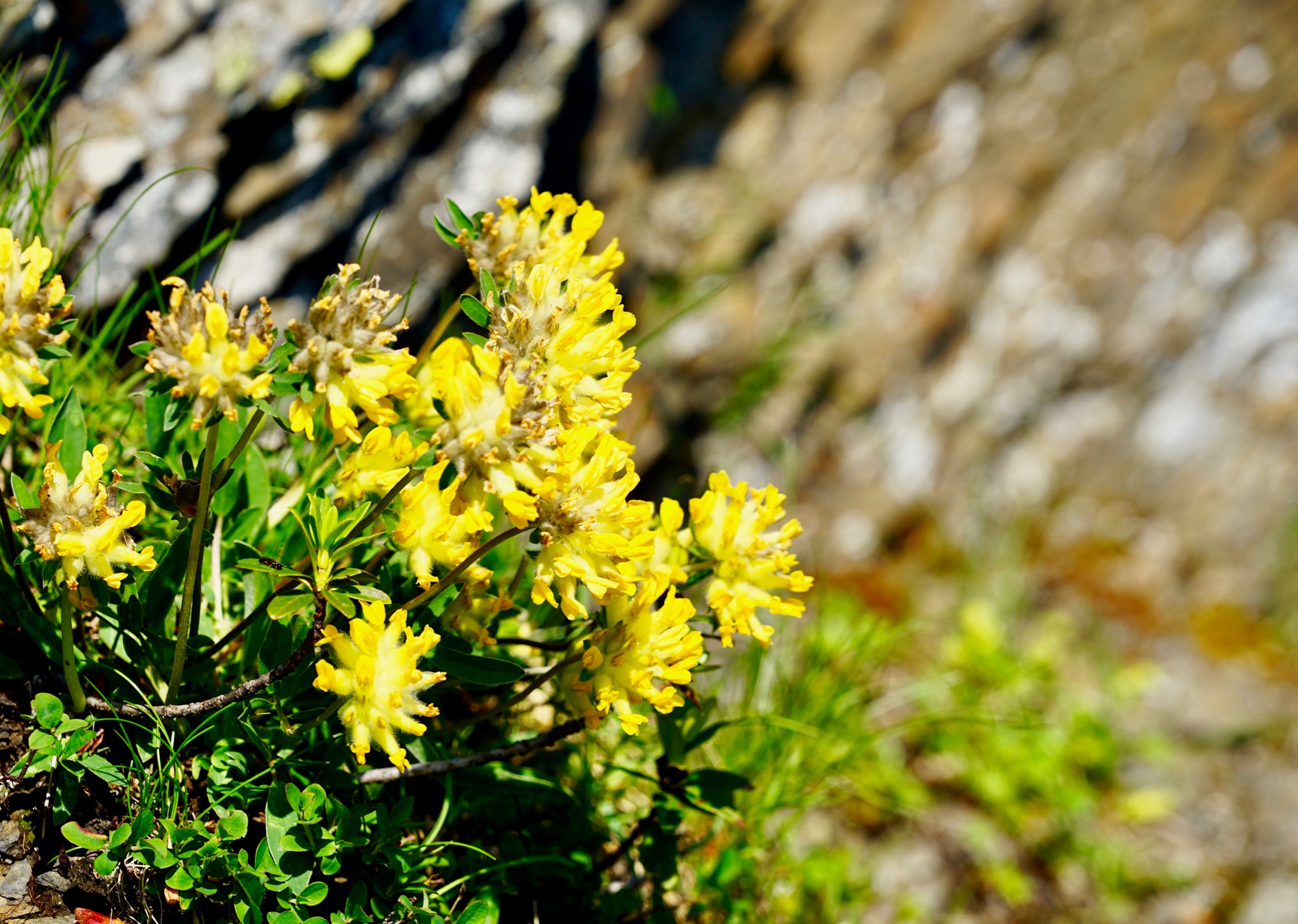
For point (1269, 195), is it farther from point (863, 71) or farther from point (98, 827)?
point (98, 827)

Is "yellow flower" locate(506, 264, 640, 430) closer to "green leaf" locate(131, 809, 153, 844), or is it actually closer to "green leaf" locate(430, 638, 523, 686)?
"green leaf" locate(430, 638, 523, 686)

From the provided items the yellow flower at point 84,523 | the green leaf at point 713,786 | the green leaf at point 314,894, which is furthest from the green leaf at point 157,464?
the green leaf at point 713,786

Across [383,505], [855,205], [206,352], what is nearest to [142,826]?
[383,505]

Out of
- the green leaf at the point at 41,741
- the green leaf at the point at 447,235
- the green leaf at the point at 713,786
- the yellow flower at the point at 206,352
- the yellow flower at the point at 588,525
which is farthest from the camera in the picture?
the green leaf at the point at 713,786

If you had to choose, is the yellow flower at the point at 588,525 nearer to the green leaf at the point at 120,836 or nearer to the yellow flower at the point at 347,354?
the yellow flower at the point at 347,354

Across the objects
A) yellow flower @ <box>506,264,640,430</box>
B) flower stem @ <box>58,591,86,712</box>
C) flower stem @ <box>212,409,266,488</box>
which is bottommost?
flower stem @ <box>58,591,86,712</box>

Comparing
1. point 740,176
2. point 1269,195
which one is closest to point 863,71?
point 740,176

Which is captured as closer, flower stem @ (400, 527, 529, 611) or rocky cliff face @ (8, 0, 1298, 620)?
flower stem @ (400, 527, 529, 611)

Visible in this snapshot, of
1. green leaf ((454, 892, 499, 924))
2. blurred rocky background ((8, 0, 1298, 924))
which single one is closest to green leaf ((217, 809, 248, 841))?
green leaf ((454, 892, 499, 924))
